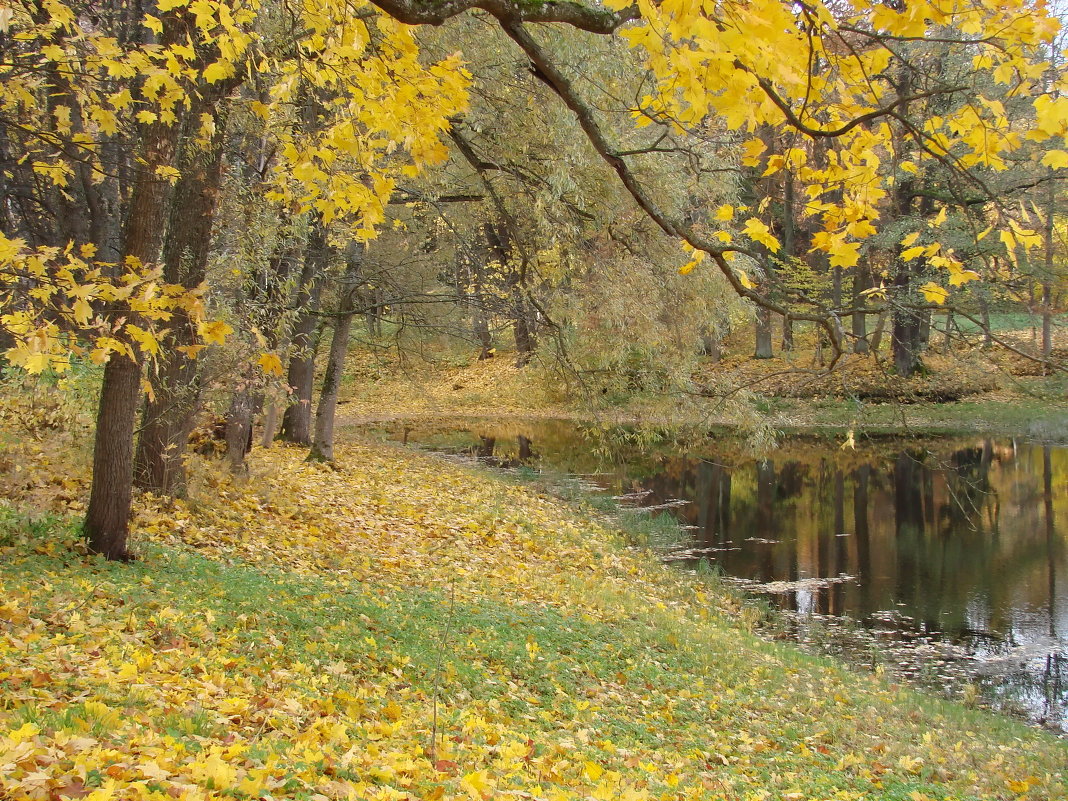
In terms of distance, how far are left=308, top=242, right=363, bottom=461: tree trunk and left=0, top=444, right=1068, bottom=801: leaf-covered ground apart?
3.83m

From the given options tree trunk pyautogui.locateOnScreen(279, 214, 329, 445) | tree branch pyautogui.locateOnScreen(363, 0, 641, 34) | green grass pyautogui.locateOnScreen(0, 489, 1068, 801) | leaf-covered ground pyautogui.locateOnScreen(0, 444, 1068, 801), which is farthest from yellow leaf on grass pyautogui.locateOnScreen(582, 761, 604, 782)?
tree trunk pyautogui.locateOnScreen(279, 214, 329, 445)

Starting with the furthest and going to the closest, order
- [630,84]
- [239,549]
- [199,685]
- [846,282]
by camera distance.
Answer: [846,282] → [630,84] → [239,549] → [199,685]

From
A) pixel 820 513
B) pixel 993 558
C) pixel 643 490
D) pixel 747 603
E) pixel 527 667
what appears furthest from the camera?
pixel 643 490

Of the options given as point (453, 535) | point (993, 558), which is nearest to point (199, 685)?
point (453, 535)

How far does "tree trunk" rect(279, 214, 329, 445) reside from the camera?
1340cm

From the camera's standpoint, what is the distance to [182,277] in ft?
25.2

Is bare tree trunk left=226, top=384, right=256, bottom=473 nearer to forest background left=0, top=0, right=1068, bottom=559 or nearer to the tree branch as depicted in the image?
forest background left=0, top=0, right=1068, bottom=559

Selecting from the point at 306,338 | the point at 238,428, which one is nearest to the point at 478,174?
the point at 238,428

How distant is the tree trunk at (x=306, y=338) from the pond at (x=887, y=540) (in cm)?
461

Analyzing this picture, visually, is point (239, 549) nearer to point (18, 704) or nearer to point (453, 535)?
point (453, 535)

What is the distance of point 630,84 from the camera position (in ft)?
31.1

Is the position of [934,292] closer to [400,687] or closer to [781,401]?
[400,687]

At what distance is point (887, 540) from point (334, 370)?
1004cm

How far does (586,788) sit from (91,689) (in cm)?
231
